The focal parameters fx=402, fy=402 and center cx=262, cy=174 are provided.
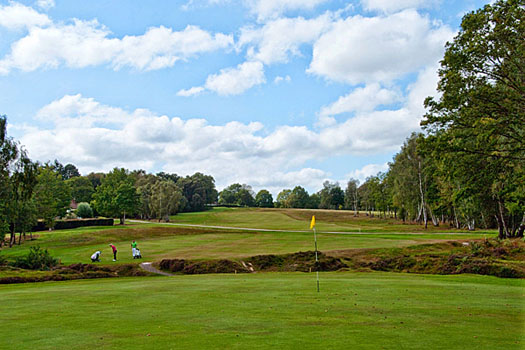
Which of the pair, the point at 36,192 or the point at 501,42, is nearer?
the point at 501,42

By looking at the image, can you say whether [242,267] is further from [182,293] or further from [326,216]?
[326,216]

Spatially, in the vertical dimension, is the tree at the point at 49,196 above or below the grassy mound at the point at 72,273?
above

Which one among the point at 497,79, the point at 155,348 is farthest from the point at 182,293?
the point at 497,79

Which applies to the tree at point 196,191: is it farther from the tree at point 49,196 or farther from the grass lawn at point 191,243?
the grass lawn at point 191,243

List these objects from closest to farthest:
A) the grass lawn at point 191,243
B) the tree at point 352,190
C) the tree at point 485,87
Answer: the tree at point 485,87
the grass lawn at point 191,243
the tree at point 352,190

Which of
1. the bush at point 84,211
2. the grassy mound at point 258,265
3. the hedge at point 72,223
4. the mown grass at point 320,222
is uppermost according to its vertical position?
the bush at point 84,211

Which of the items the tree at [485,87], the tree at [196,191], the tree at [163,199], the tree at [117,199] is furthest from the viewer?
the tree at [196,191]

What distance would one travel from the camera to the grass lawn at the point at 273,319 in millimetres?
8109

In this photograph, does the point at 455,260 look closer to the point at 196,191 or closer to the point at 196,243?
the point at 196,243

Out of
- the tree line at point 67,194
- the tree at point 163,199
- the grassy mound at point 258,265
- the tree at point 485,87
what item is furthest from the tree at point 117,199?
the tree at point 485,87

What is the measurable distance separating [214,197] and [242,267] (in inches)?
6380

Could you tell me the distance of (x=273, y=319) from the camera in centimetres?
1038

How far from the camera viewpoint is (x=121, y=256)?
41.3 m

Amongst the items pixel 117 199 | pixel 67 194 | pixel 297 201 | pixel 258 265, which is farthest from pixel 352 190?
pixel 258 265
